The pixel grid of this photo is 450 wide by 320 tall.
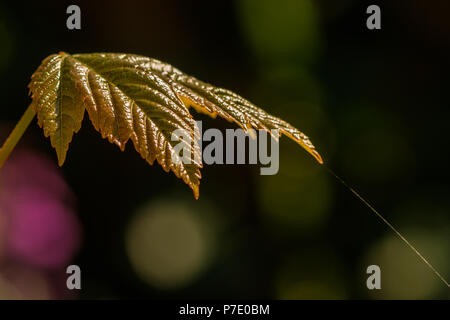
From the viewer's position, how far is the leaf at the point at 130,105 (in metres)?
0.58

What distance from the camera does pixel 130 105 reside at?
63cm

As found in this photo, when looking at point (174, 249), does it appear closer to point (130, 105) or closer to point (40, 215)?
point (40, 215)

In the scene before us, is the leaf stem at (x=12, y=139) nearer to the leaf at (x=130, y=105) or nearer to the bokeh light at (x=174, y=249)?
the leaf at (x=130, y=105)

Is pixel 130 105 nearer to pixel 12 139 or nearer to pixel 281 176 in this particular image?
pixel 12 139

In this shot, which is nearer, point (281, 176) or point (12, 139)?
point (12, 139)

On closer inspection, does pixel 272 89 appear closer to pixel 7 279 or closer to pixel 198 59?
pixel 198 59

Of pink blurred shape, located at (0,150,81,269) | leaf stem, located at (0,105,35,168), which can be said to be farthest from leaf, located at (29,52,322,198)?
pink blurred shape, located at (0,150,81,269)

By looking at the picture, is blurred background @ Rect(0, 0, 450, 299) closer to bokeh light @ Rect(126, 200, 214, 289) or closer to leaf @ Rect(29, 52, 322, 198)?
bokeh light @ Rect(126, 200, 214, 289)

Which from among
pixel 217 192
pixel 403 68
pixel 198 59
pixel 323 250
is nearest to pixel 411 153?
pixel 403 68

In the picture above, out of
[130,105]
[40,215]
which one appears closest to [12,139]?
[130,105]

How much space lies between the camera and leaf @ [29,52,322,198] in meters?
0.58

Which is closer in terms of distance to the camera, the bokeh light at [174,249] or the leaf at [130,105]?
the leaf at [130,105]

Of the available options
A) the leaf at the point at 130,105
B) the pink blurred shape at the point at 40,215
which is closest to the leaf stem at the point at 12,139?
the leaf at the point at 130,105

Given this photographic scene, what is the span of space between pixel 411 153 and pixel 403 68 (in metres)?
0.41
